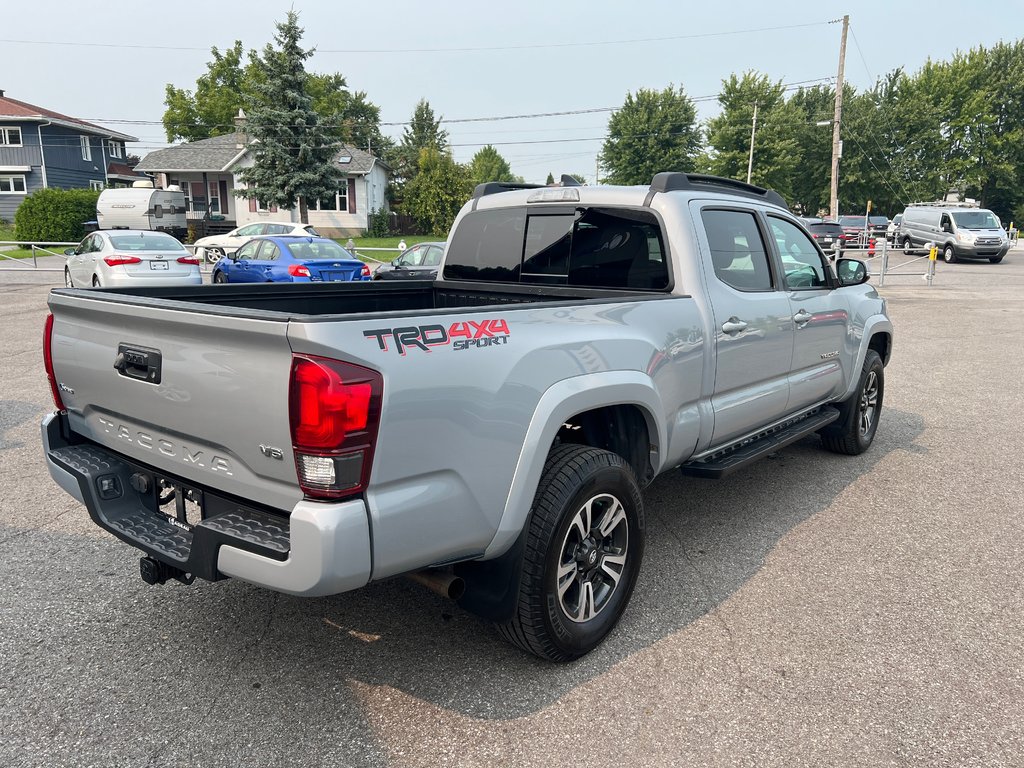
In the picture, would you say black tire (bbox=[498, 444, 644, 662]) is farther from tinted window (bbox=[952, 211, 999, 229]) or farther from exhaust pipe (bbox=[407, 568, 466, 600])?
tinted window (bbox=[952, 211, 999, 229])

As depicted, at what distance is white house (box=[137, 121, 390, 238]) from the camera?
153 feet

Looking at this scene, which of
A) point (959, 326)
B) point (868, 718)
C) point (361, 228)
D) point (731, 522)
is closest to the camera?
point (868, 718)

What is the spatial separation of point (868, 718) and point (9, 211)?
60103 millimetres

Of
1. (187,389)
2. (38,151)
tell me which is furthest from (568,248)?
(38,151)

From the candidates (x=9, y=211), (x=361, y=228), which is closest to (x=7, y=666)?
(x=361, y=228)

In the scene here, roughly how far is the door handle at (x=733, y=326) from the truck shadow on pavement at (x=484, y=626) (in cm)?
123

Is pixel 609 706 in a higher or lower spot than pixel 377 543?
lower

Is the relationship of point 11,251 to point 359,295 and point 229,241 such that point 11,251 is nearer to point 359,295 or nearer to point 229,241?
point 229,241

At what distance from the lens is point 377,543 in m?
2.42

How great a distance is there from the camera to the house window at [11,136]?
48969 mm

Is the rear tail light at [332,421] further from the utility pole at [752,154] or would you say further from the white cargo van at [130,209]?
the utility pole at [752,154]

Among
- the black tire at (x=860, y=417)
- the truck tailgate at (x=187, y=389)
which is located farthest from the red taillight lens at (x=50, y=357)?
the black tire at (x=860, y=417)

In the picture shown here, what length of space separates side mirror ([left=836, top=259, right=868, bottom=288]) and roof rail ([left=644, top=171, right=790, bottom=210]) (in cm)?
67

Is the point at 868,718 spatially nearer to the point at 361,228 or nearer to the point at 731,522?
the point at 731,522
